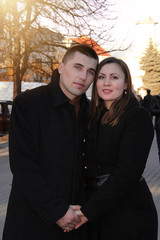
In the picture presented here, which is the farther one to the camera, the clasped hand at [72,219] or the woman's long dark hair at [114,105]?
the woman's long dark hair at [114,105]

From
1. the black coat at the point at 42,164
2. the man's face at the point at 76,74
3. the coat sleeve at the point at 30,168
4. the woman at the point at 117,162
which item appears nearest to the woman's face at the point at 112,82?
the woman at the point at 117,162

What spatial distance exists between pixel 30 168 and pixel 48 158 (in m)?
0.14

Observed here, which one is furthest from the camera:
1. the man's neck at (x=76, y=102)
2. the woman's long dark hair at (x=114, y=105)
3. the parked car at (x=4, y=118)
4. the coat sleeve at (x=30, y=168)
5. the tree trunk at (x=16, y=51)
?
the parked car at (x=4, y=118)

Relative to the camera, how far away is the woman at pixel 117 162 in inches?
86.6

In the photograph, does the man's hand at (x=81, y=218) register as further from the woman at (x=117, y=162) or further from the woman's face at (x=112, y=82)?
the woman's face at (x=112, y=82)

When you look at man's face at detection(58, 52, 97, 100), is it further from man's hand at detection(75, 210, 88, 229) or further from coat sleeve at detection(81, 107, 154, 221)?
man's hand at detection(75, 210, 88, 229)

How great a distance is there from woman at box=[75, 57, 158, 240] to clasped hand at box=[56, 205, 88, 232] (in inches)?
0.5

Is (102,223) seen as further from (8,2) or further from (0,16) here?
(8,2)

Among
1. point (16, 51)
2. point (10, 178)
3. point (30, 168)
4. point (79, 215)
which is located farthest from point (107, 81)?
point (16, 51)

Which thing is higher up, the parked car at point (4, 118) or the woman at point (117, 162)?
the woman at point (117, 162)

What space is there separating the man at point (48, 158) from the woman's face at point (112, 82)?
0.12 m

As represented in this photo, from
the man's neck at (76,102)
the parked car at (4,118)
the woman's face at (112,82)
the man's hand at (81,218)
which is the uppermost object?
the woman's face at (112,82)

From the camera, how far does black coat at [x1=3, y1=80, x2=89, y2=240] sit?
2.17m

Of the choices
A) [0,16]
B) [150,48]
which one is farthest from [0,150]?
[150,48]
